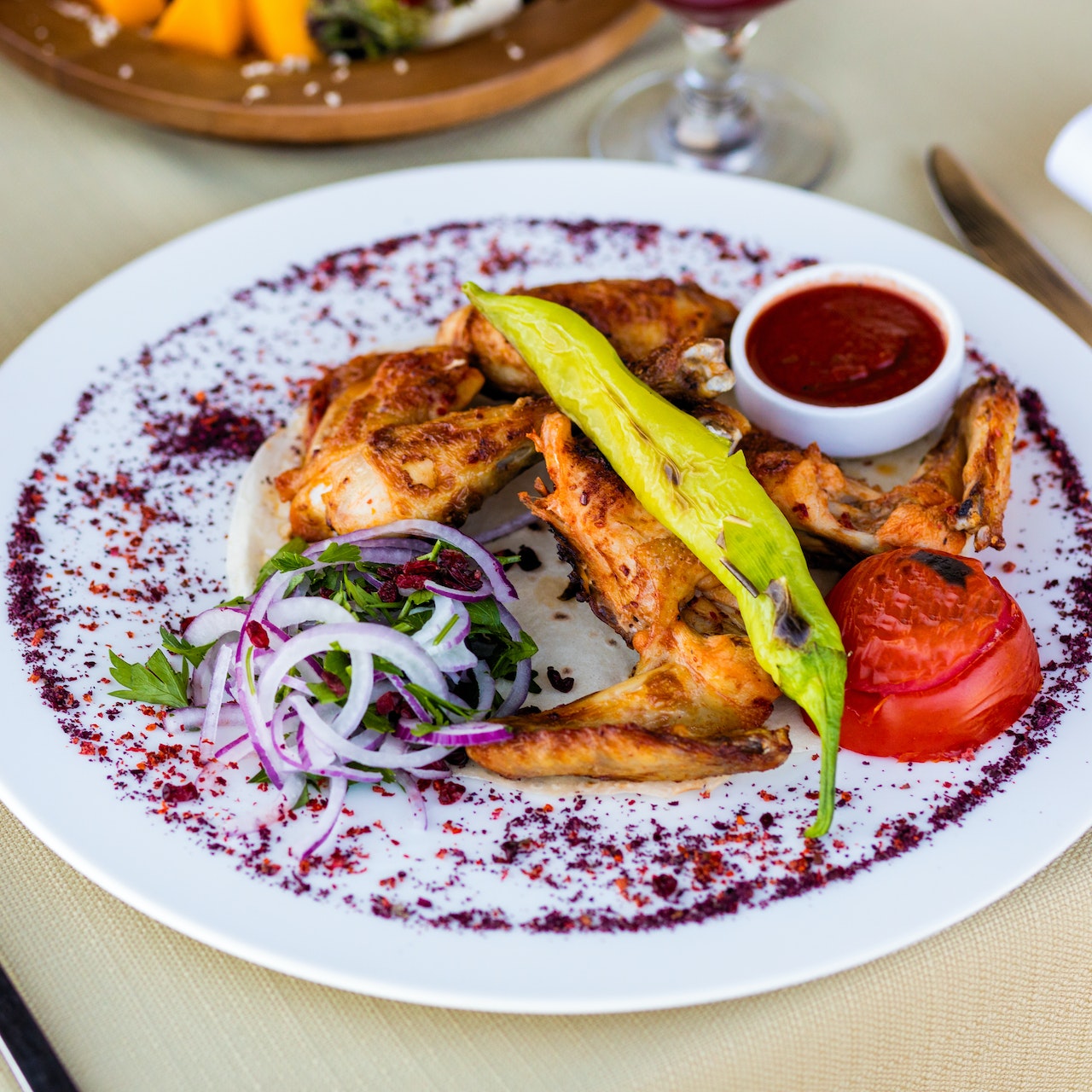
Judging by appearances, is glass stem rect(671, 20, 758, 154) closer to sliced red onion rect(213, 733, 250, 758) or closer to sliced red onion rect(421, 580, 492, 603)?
sliced red onion rect(421, 580, 492, 603)

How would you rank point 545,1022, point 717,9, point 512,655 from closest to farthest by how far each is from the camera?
point 545,1022 → point 512,655 → point 717,9

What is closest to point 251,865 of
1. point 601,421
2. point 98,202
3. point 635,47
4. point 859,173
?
point 601,421

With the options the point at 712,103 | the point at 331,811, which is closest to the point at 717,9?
the point at 712,103

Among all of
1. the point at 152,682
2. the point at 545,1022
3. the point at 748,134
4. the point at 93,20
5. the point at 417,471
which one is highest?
the point at 93,20

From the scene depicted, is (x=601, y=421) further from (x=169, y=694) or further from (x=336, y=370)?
(x=169, y=694)

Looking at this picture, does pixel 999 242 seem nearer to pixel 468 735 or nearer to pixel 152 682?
pixel 468 735

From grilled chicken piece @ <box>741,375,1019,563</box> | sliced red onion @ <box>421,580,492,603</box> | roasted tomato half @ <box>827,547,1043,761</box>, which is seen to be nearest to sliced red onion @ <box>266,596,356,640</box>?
sliced red onion @ <box>421,580,492,603</box>
